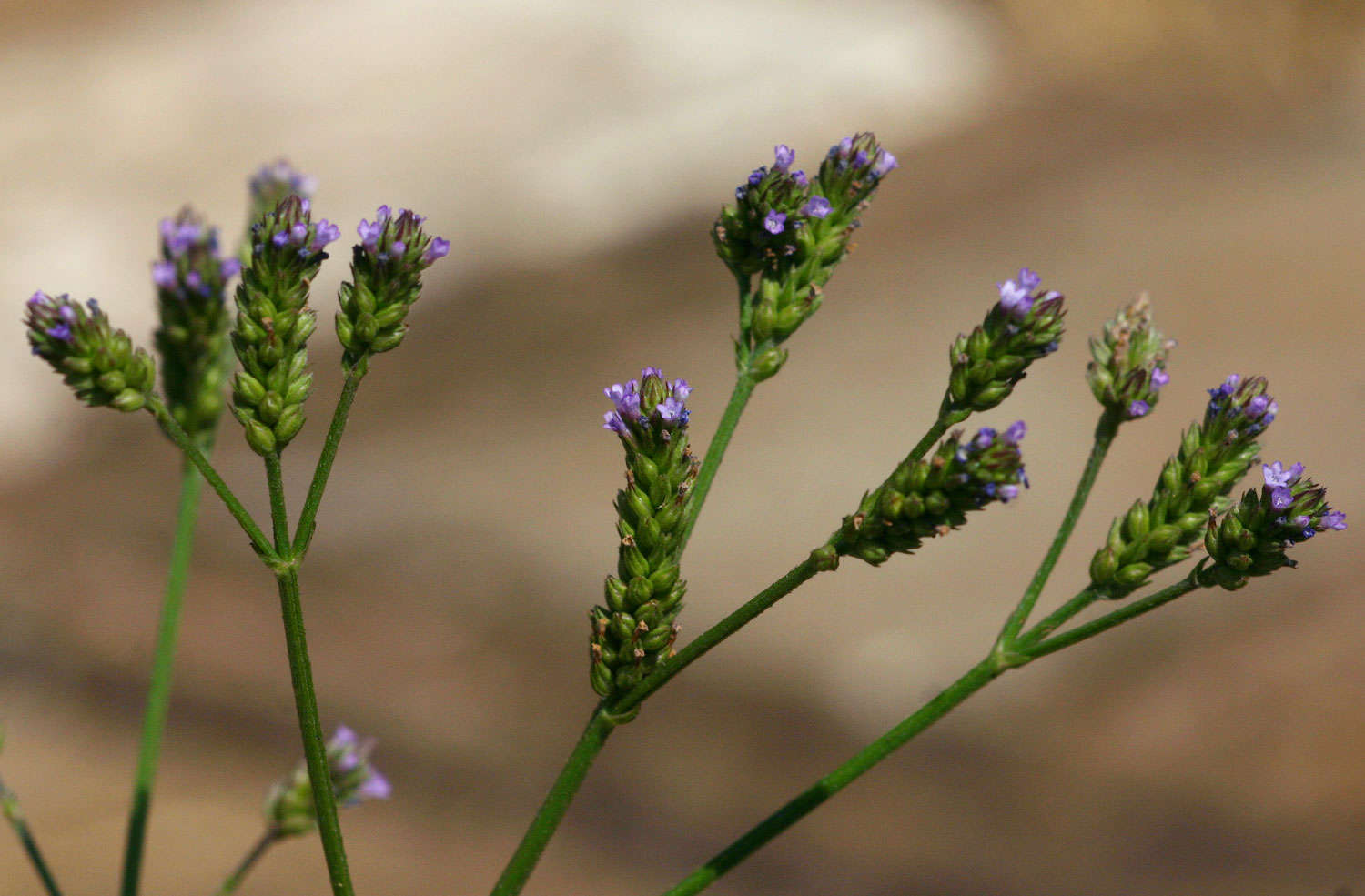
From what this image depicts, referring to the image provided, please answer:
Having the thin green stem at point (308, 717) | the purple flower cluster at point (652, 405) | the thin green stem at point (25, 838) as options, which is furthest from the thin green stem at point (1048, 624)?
the thin green stem at point (25, 838)

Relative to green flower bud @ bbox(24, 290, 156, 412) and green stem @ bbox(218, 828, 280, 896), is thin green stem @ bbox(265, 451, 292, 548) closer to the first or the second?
green flower bud @ bbox(24, 290, 156, 412)

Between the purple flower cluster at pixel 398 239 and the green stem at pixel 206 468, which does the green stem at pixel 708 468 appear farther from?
the green stem at pixel 206 468

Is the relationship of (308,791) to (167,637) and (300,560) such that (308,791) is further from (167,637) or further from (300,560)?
(300,560)

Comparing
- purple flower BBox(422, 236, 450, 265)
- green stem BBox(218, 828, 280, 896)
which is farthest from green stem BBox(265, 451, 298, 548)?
green stem BBox(218, 828, 280, 896)

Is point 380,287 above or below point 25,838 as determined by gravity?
above

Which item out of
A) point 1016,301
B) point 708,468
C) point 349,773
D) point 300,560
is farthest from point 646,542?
point 349,773

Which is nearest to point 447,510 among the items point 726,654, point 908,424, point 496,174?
point 726,654

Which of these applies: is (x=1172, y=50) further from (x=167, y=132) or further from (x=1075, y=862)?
(x=167, y=132)
